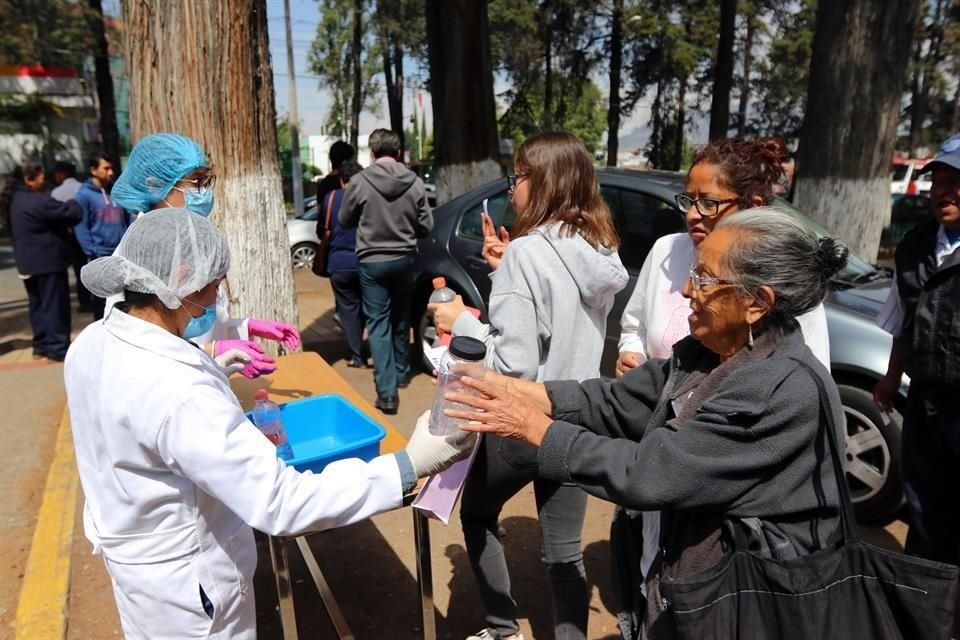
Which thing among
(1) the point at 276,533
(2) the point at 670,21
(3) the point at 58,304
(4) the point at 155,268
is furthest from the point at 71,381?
(2) the point at 670,21

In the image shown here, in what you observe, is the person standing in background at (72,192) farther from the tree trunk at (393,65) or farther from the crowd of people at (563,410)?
the tree trunk at (393,65)

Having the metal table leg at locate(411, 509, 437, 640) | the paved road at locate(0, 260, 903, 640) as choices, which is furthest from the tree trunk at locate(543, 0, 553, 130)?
the metal table leg at locate(411, 509, 437, 640)

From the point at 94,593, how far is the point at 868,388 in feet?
12.7

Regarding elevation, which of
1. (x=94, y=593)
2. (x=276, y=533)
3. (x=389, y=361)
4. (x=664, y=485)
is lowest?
(x=94, y=593)

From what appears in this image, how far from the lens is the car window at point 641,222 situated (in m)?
4.40

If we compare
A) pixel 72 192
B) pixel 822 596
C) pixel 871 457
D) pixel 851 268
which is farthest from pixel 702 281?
pixel 72 192

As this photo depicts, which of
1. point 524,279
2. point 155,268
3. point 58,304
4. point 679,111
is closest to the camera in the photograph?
point 155,268

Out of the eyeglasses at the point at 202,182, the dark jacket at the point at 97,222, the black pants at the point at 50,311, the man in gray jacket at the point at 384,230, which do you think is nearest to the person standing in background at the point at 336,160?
the man in gray jacket at the point at 384,230

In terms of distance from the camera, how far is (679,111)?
98.3 feet

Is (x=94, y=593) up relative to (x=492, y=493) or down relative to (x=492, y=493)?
down

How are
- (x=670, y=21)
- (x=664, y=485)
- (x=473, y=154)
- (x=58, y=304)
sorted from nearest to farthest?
(x=664, y=485) < (x=58, y=304) < (x=473, y=154) < (x=670, y=21)

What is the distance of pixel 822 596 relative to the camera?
4.46 feet

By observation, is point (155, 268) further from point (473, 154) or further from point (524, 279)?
point (473, 154)

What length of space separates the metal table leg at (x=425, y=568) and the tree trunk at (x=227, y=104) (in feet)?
6.85
